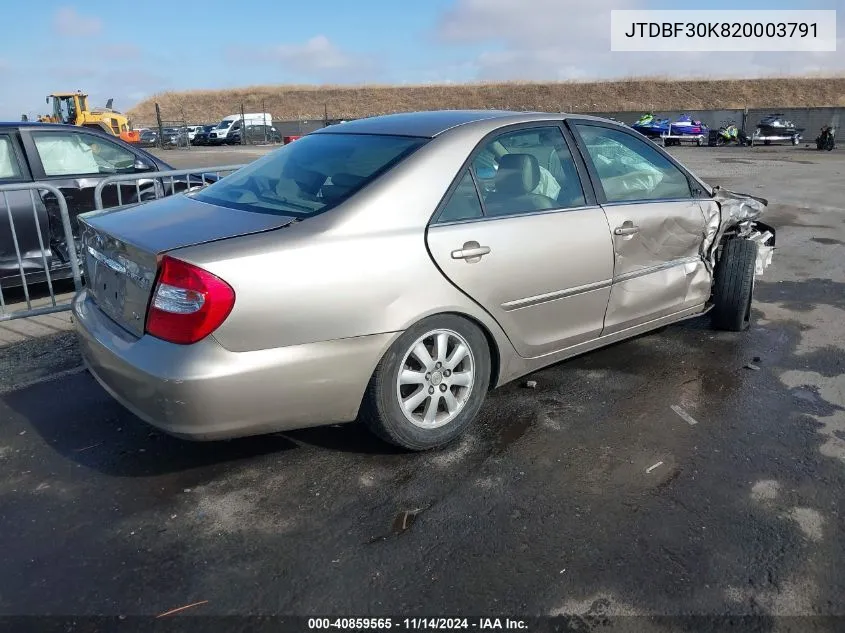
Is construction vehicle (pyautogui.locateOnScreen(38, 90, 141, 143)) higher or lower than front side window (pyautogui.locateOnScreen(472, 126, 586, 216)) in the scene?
higher

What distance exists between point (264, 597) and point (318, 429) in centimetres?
133

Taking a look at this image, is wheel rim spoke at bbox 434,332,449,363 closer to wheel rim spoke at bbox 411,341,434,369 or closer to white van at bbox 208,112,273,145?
wheel rim spoke at bbox 411,341,434,369

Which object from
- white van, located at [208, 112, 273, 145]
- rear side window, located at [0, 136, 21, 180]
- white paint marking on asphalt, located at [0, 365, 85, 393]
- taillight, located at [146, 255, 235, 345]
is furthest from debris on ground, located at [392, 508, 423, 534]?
white van, located at [208, 112, 273, 145]

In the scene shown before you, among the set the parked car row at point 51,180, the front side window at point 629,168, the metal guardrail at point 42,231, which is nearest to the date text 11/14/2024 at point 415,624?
the front side window at point 629,168

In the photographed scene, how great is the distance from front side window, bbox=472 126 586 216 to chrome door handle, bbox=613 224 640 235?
273 millimetres

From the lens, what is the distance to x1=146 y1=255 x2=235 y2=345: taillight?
260cm

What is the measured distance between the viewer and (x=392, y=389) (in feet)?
10.1

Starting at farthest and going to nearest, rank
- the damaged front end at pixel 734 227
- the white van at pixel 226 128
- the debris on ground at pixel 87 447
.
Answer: the white van at pixel 226 128 < the damaged front end at pixel 734 227 < the debris on ground at pixel 87 447

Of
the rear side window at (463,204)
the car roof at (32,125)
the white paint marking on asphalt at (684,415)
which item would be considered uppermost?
the car roof at (32,125)

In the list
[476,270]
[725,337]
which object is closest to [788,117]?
[725,337]

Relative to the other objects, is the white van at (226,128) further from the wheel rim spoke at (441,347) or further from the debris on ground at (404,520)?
the debris on ground at (404,520)

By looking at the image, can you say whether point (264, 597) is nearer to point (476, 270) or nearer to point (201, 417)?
point (201, 417)

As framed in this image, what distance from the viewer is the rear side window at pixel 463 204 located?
3.21 meters

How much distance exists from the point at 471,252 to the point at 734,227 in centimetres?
282
